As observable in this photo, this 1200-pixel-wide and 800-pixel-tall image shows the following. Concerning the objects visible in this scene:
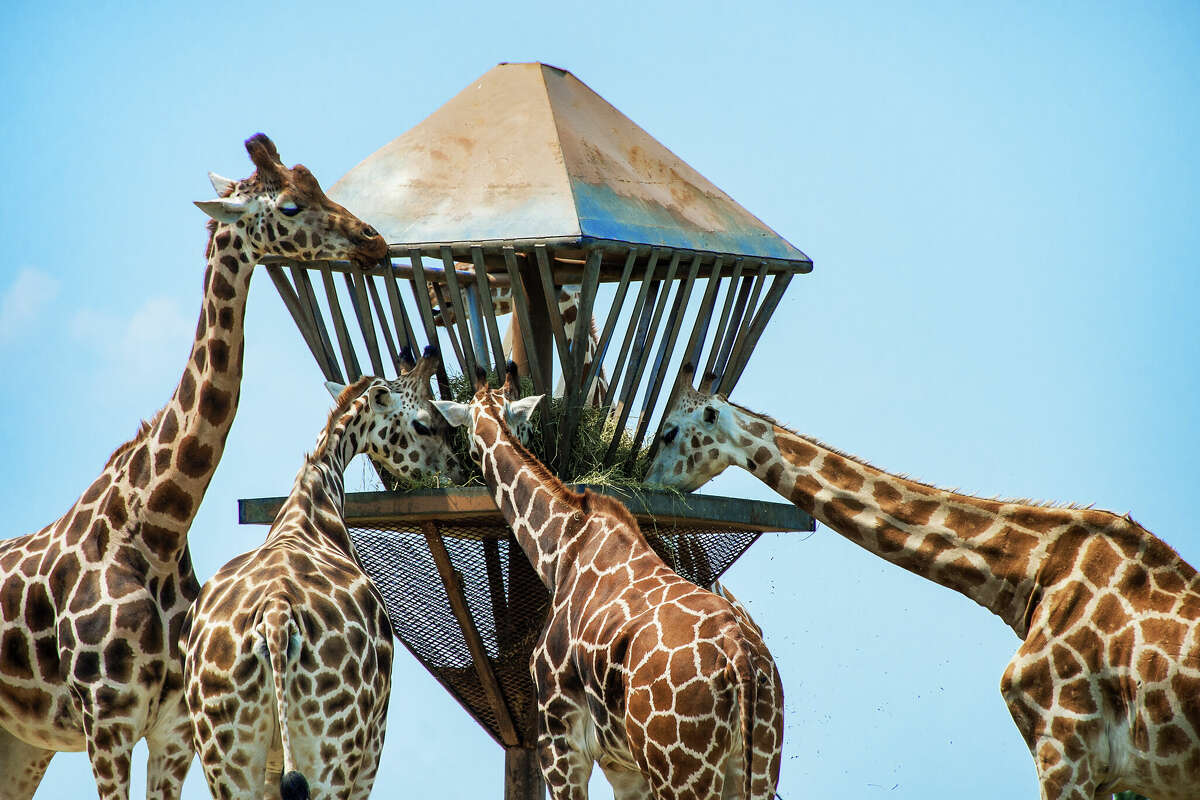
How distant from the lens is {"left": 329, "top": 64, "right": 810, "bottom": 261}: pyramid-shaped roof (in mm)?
11312

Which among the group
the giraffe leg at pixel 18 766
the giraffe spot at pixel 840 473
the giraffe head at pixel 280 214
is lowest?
the giraffe leg at pixel 18 766

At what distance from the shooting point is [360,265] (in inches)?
427

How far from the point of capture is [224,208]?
10.2 metres

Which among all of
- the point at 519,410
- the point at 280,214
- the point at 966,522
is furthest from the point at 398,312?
the point at 966,522

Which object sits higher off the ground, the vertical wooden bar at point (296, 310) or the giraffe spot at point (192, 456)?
the vertical wooden bar at point (296, 310)

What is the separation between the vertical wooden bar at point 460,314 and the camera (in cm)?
1120

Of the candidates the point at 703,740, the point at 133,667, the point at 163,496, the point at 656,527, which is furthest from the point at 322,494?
the point at 703,740

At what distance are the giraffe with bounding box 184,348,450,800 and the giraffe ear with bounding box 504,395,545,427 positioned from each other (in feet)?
7.07

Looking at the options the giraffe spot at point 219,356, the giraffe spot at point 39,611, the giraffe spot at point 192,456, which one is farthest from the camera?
the giraffe spot at point 219,356

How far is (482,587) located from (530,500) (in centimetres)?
155

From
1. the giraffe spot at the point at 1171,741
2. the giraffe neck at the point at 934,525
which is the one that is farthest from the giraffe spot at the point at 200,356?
the giraffe spot at the point at 1171,741

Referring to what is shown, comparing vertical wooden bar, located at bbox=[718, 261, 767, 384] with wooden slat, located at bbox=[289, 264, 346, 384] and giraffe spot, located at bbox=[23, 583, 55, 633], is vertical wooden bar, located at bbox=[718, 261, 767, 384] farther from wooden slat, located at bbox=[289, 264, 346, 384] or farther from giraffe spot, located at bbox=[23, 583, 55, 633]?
giraffe spot, located at bbox=[23, 583, 55, 633]

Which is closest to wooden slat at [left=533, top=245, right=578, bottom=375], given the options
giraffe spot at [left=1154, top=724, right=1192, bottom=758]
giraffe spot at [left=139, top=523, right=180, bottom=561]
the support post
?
giraffe spot at [left=139, top=523, right=180, bottom=561]

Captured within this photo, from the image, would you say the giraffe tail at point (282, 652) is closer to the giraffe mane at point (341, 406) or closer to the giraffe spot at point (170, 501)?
the giraffe spot at point (170, 501)
